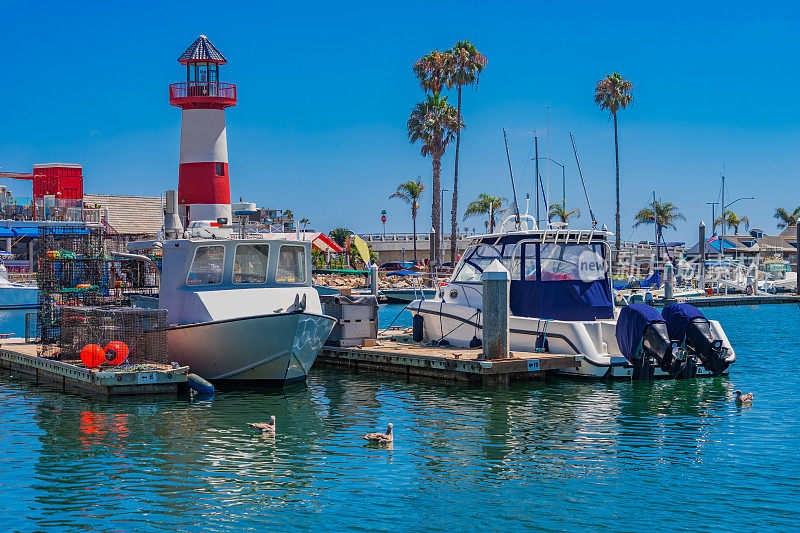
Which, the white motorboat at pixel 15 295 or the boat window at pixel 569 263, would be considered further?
the white motorboat at pixel 15 295

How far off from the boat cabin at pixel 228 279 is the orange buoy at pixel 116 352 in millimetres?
1917

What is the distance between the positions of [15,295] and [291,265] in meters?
38.2

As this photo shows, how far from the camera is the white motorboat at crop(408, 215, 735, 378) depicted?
20.1 m

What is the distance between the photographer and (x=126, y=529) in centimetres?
1077

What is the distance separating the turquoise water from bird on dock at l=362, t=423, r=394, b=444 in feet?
0.82

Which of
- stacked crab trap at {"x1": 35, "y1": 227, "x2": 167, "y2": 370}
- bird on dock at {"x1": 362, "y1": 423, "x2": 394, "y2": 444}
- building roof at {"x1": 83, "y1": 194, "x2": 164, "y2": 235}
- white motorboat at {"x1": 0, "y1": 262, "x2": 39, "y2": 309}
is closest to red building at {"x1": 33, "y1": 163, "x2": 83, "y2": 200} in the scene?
building roof at {"x1": 83, "y1": 194, "x2": 164, "y2": 235}

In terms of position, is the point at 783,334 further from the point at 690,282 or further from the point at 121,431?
the point at 690,282

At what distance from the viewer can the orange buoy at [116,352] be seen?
18.3 m

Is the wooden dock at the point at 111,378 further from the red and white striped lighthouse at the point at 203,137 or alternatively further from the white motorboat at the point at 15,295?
the white motorboat at the point at 15,295

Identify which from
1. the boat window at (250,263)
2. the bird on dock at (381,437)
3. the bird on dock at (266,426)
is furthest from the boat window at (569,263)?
the bird on dock at (266,426)

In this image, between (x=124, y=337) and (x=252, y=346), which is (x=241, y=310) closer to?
(x=252, y=346)

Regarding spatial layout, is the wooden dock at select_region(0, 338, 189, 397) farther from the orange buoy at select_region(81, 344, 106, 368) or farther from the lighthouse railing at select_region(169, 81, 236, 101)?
the lighthouse railing at select_region(169, 81, 236, 101)

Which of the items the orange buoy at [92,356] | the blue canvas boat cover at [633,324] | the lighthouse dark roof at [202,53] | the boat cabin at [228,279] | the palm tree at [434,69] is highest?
the palm tree at [434,69]

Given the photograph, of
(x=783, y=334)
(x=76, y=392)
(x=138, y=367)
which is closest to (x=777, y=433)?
(x=138, y=367)
